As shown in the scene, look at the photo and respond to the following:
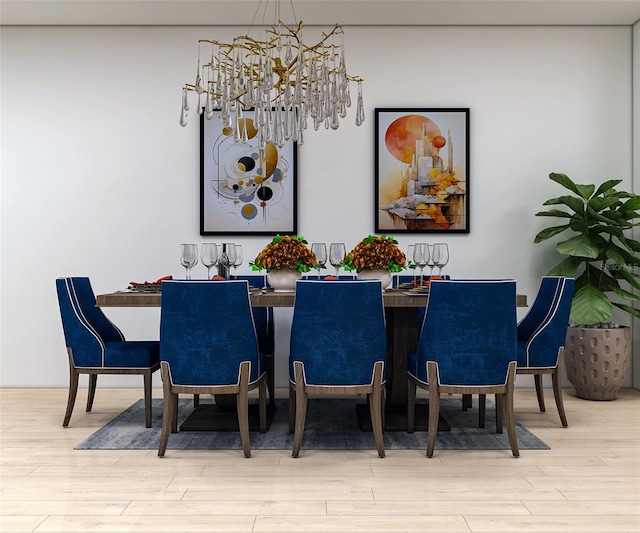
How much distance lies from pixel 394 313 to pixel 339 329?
2.23 feet

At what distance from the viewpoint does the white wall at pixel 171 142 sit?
15.8ft

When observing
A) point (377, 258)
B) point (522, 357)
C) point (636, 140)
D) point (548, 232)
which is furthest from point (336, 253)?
point (636, 140)

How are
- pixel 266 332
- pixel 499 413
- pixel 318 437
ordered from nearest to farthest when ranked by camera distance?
pixel 318 437, pixel 499 413, pixel 266 332

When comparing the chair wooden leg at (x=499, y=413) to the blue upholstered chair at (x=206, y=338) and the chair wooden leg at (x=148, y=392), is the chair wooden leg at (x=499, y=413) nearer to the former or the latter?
the blue upholstered chair at (x=206, y=338)

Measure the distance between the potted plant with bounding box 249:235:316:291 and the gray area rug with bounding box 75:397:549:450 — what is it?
34.3 inches

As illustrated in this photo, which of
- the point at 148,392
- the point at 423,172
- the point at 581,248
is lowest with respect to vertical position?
the point at 148,392

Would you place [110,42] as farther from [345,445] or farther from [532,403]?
[532,403]

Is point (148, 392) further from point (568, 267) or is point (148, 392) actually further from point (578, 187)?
point (578, 187)

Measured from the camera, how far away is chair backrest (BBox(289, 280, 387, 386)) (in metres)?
2.85

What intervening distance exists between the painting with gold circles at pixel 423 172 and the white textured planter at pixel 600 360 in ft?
4.12

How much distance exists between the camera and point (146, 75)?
4.81 m

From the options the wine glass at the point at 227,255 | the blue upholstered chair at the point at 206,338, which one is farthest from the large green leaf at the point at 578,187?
the blue upholstered chair at the point at 206,338

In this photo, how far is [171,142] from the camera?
4.81 m

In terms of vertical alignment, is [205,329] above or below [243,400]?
above
